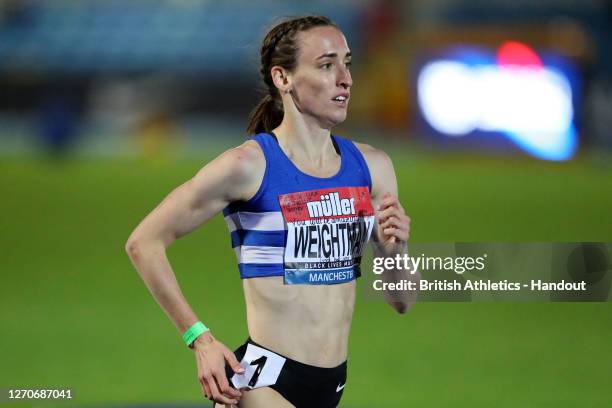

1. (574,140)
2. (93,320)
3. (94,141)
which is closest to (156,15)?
(94,141)

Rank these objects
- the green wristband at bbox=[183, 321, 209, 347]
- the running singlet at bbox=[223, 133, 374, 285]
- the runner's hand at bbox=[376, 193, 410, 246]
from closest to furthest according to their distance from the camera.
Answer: the green wristband at bbox=[183, 321, 209, 347] → the runner's hand at bbox=[376, 193, 410, 246] → the running singlet at bbox=[223, 133, 374, 285]

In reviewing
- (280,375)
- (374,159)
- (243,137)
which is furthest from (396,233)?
(243,137)

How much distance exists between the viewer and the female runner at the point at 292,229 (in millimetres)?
3992

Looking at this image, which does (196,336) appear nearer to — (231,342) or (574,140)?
(231,342)

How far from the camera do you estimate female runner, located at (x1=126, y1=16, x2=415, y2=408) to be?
3.99 m

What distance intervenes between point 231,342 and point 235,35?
21320 millimetres

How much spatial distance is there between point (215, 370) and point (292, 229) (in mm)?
679

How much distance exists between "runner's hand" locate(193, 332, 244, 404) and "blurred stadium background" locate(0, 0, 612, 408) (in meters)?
1.51

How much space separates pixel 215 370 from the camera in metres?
3.78

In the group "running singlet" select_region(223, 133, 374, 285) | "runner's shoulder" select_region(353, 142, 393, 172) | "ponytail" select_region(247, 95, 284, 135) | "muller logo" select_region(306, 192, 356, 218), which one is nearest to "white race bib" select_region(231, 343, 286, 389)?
"running singlet" select_region(223, 133, 374, 285)

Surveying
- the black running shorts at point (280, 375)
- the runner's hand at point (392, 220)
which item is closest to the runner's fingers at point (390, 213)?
the runner's hand at point (392, 220)

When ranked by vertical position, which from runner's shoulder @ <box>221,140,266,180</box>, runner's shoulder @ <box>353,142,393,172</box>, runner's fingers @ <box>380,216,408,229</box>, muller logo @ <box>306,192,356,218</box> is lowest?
runner's fingers @ <box>380,216,408,229</box>

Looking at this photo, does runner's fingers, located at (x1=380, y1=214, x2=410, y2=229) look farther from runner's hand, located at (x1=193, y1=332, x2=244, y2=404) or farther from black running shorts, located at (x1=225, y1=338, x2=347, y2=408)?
runner's hand, located at (x1=193, y1=332, x2=244, y2=404)

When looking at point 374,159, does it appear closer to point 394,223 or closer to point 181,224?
point 394,223
